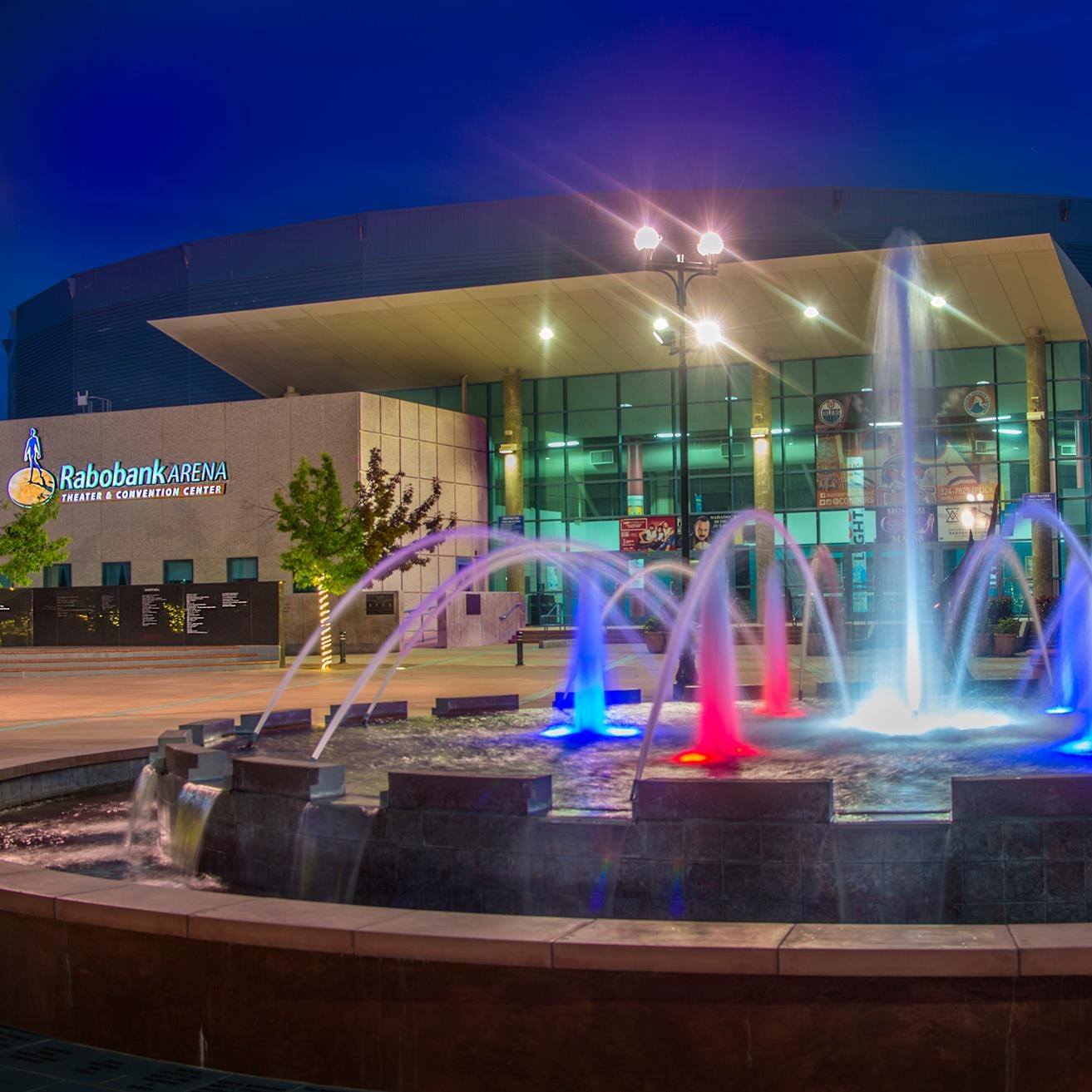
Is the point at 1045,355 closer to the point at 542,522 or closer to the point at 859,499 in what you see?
the point at 859,499

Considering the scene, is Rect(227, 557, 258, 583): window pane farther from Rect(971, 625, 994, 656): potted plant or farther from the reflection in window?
Rect(971, 625, 994, 656): potted plant

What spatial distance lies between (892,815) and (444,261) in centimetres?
6201

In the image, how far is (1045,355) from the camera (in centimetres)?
4603

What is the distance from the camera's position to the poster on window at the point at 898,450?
1859 inches

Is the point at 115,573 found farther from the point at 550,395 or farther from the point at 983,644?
the point at 983,644

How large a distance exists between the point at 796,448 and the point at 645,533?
21.9 ft

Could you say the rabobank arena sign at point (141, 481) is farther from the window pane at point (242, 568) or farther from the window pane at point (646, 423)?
the window pane at point (646, 423)

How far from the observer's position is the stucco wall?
147 feet

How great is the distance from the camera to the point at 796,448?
49750 mm

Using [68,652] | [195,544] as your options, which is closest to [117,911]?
[68,652]

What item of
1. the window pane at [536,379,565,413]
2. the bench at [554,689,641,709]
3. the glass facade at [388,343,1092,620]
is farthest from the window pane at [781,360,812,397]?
A: the bench at [554,689,641,709]

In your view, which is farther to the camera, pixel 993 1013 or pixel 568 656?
pixel 568 656

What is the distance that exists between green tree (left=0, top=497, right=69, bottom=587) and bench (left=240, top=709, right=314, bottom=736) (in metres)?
32.5

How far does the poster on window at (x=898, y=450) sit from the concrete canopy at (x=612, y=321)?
217cm
